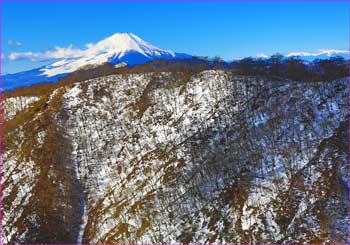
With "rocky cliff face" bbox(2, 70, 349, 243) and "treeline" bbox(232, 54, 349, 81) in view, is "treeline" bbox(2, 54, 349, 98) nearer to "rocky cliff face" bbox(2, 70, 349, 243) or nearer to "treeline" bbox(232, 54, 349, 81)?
"treeline" bbox(232, 54, 349, 81)

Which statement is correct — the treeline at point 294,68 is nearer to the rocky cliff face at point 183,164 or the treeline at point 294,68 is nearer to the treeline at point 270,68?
the treeline at point 270,68

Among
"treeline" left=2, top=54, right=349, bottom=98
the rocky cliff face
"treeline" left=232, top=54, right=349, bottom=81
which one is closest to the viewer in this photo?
the rocky cliff face

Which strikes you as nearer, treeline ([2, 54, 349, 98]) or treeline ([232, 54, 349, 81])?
treeline ([232, 54, 349, 81])

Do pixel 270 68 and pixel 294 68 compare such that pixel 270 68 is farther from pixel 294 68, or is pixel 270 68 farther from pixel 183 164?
pixel 183 164

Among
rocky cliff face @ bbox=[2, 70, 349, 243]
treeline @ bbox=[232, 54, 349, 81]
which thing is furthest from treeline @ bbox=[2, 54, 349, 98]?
rocky cliff face @ bbox=[2, 70, 349, 243]

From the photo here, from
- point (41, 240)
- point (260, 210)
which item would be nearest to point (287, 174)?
point (260, 210)

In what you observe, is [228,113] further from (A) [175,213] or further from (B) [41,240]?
(B) [41,240]

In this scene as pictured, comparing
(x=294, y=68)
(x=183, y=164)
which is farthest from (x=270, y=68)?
(x=183, y=164)

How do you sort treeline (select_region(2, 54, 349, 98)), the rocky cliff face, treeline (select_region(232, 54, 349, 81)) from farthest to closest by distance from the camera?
treeline (select_region(2, 54, 349, 98))
treeline (select_region(232, 54, 349, 81))
the rocky cliff face
